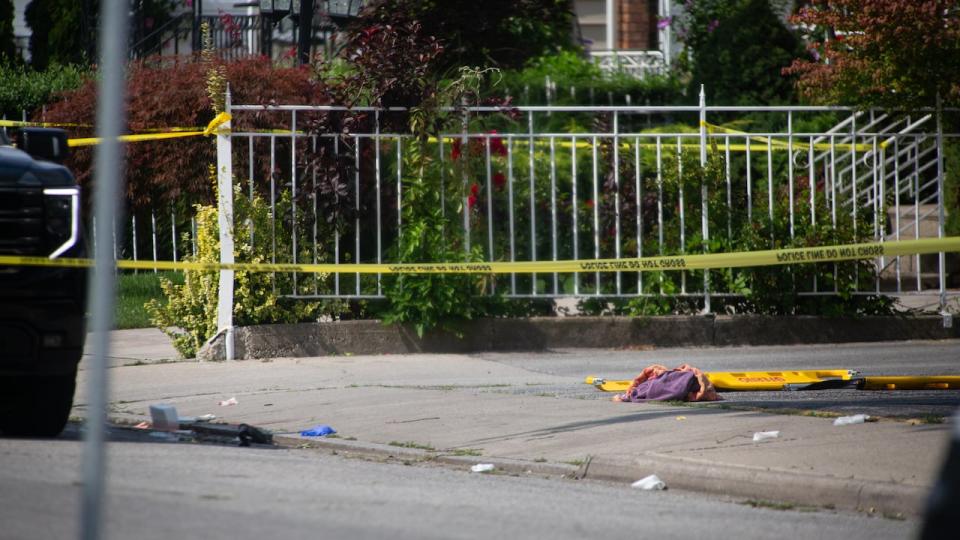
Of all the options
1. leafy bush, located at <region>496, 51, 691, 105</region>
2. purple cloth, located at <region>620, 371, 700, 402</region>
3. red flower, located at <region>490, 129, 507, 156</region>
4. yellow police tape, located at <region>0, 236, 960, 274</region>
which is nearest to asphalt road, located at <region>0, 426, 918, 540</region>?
purple cloth, located at <region>620, 371, 700, 402</region>

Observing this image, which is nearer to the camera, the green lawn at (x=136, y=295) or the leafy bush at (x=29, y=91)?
the green lawn at (x=136, y=295)

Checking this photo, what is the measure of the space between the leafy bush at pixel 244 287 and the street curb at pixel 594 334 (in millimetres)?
185

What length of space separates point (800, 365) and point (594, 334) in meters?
1.83

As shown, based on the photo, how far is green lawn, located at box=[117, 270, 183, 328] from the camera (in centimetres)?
1354

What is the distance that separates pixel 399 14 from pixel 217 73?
1.94m

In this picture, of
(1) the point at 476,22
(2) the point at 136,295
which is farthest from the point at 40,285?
(1) the point at 476,22

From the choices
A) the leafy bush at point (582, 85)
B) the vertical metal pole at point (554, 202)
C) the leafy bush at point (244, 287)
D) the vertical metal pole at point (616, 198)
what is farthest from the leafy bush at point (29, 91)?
the vertical metal pole at point (616, 198)

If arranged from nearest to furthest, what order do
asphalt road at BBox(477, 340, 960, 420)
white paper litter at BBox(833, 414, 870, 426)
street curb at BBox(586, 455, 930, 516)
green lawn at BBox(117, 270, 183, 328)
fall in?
street curb at BBox(586, 455, 930, 516), white paper litter at BBox(833, 414, 870, 426), asphalt road at BBox(477, 340, 960, 420), green lawn at BBox(117, 270, 183, 328)

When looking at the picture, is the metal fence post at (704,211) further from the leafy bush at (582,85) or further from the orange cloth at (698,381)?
the leafy bush at (582,85)

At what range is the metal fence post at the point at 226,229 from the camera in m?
10.7

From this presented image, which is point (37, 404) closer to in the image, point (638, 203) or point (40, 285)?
point (40, 285)

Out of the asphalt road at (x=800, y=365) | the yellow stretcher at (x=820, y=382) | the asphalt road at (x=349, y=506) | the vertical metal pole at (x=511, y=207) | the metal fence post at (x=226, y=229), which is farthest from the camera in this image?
the vertical metal pole at (x=511, y=207)

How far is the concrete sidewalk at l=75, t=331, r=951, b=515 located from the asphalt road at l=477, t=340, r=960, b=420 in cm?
35

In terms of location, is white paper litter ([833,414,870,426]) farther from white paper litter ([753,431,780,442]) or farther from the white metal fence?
the white metal fence
